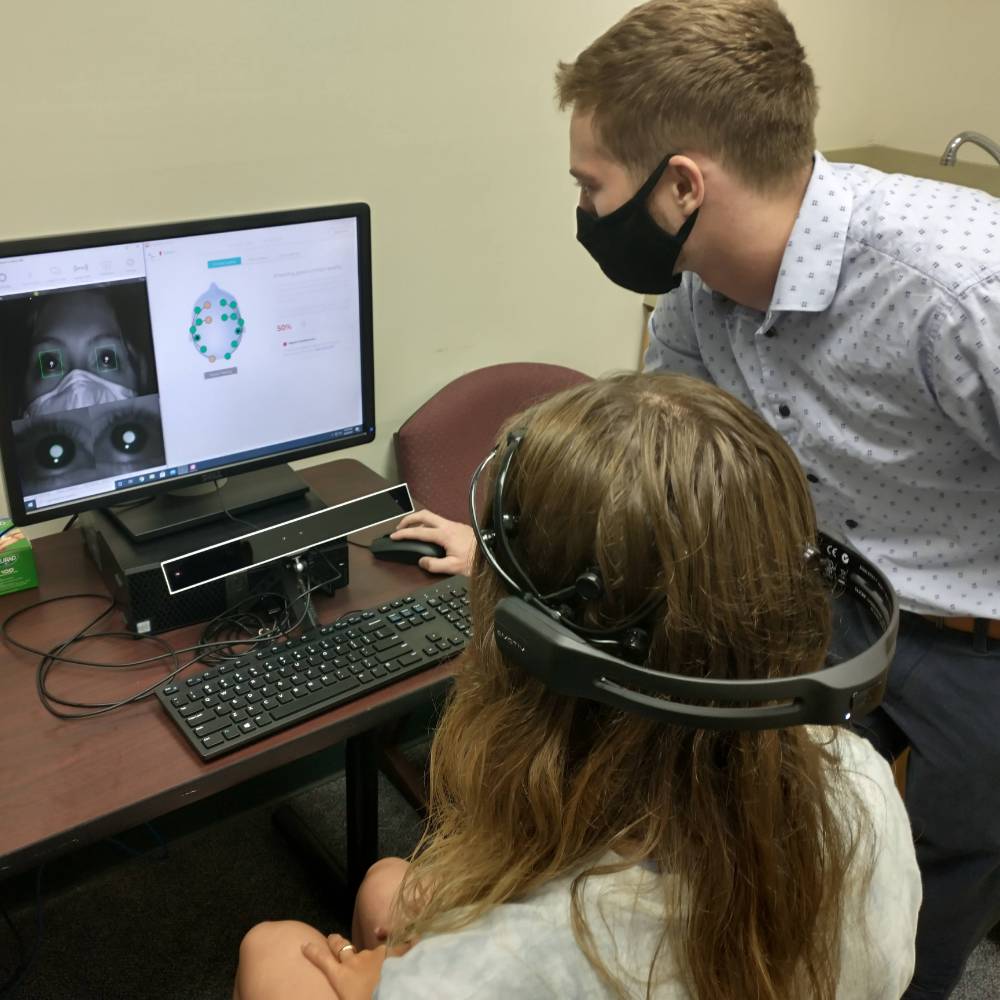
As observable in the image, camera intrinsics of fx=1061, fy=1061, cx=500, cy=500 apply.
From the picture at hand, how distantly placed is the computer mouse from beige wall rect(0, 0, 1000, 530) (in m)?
0.56

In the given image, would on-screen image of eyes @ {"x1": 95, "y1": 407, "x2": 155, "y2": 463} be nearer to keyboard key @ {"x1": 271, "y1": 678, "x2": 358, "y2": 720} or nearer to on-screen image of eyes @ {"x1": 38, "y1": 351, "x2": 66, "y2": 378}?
on-screen image of eyes @ {"x1": 38, "y1": 351, "x2": 66, "y2": 378}

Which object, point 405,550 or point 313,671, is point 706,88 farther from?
point 313,671

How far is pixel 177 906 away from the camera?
6.43 ft

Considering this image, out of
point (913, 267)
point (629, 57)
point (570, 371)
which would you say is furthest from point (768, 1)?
point (570, 371)

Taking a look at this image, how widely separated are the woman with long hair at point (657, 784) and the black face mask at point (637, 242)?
63cm

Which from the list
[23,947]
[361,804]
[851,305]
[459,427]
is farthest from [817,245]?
[23,947]

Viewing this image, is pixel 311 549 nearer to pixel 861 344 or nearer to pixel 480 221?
pixel 861 344

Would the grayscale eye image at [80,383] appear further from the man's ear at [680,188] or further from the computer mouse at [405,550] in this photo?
the man's ear at [680,188]

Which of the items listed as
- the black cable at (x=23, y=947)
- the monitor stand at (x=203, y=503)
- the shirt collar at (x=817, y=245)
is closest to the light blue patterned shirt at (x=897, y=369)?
the shirt collar at (x=817, y=245)

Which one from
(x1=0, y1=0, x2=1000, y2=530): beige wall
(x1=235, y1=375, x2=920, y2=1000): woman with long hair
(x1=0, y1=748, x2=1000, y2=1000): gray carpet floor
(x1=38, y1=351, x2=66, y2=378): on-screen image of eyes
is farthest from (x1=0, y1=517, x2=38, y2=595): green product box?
(x1=235, y1=375, x2=920, y2=1000): woman with long hair

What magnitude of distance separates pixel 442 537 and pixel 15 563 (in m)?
0.61

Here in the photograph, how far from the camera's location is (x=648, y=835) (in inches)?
31.7

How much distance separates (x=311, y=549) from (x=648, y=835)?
78cm

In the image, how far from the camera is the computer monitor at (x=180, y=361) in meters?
1.32
